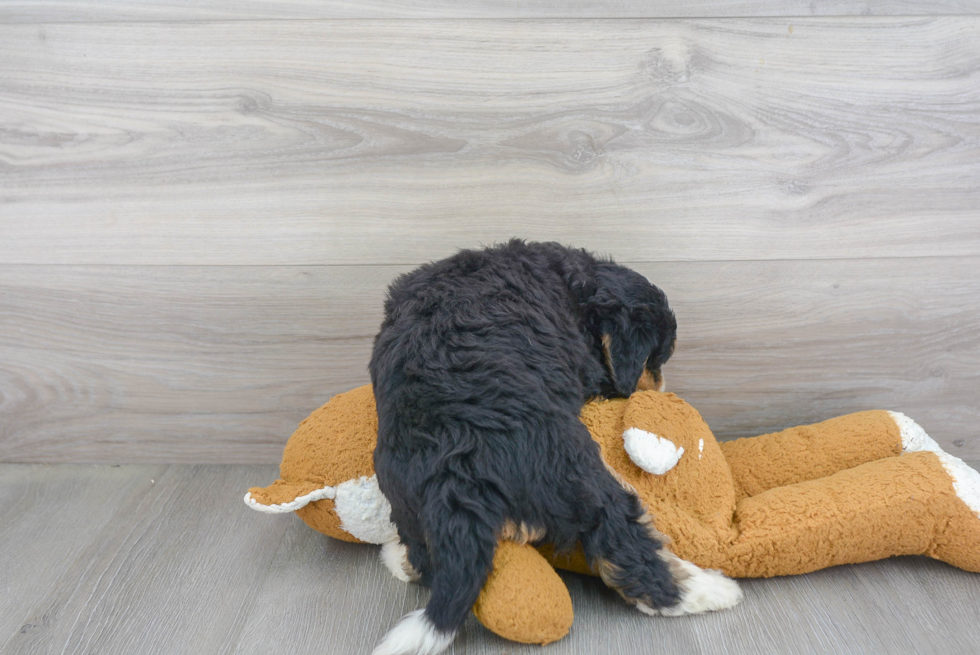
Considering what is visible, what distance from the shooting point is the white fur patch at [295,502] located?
0.94 meters

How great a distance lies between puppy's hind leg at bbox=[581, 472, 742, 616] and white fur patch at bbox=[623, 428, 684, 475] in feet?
0.16

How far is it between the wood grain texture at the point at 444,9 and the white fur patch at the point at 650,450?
2.15 ft

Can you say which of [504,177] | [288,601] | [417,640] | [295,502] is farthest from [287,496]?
[504,177]

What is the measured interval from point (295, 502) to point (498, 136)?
0.64 metres

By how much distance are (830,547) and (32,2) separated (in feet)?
4.74

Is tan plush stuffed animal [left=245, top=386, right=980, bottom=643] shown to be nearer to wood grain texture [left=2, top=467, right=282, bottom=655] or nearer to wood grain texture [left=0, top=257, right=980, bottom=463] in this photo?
wood grain texture [left=2, top=467, right=282, bottom=655]

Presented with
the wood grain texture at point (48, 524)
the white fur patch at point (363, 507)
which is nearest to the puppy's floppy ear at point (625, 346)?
the white fur patch at point (363, 507)

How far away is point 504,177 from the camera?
3.69ft

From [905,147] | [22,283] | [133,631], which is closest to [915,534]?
[905,147]

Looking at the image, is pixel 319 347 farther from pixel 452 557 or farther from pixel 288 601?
pixel 452 557

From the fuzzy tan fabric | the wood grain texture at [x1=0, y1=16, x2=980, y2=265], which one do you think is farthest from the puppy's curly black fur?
the wood grain texture at [x1=0, y1=16, x2=980, y2=265]

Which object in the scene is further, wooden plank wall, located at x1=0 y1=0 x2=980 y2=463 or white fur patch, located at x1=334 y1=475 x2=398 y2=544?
wooden plank wall, located at x1=0 y1=0 x2=980 y2=463

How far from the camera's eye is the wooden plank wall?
3.53ft

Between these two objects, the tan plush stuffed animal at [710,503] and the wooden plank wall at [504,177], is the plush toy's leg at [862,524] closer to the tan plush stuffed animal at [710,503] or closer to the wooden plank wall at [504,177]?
the tan plush stuffed animal at [710,503]
